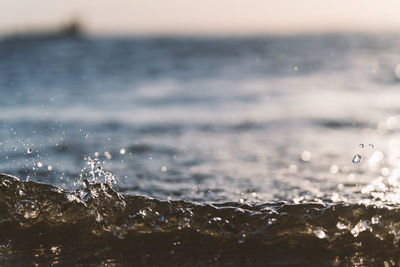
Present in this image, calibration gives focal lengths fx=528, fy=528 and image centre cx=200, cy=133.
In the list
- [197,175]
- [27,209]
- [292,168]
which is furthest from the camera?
[292,168]

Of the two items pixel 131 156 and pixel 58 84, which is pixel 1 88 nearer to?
pixel 58 84

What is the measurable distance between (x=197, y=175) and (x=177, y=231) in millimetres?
1861

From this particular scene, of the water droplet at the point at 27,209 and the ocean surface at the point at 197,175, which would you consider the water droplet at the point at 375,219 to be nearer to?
the ocean surface at the point at 197,175

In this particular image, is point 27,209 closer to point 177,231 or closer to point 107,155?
point 177,231

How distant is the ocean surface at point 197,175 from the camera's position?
11.0 ft

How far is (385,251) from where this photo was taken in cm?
322

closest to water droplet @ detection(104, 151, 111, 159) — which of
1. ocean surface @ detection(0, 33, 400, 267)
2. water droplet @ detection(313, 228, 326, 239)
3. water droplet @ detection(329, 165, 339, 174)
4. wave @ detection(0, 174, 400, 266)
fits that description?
ocean surface @ detection(0, 33, 400, 267)

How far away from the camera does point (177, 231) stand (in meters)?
3.57

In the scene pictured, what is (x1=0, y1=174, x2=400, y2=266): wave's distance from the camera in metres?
3.19

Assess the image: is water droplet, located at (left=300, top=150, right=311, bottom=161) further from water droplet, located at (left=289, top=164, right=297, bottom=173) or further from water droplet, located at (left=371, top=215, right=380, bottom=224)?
water droplet, located at (left=371, top=215, right=380, bottom=224)

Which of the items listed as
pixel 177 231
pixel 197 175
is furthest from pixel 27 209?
pixel 197 175

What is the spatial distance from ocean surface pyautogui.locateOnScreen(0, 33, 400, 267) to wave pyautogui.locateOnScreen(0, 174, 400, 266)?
1 centimetres

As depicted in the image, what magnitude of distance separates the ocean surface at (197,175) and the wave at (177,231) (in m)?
0.01

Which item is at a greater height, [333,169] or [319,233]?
[333,169]
